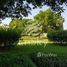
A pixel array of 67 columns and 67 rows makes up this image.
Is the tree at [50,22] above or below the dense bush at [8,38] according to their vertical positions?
above

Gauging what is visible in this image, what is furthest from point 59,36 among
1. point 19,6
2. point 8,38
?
point 19,6

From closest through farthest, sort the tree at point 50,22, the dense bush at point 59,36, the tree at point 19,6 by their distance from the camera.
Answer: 1. the tree at point 19,6
2. the dense bush at point 59,36
3. the tree at point 50,22

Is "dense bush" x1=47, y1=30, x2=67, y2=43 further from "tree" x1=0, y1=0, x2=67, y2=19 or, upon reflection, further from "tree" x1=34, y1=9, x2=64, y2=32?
"tree" x1=34, y1=9, x2=64, y2=32

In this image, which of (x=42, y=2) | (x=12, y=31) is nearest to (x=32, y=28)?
(x=12, y=31)

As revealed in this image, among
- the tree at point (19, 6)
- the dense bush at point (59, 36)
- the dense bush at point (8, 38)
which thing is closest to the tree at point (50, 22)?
the dense bush at point (59, 36)

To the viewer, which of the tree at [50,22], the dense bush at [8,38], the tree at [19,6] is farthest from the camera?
the tree at [50,22]

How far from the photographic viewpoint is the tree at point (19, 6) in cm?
957

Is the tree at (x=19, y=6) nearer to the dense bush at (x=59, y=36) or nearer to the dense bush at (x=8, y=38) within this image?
the dense bush at (x=8, y=38)

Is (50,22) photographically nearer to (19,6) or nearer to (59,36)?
(59,36)

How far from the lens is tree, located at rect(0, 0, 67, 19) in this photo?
31.4 feet

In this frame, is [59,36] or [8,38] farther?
[59,36]

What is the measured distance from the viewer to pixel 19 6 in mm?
11125

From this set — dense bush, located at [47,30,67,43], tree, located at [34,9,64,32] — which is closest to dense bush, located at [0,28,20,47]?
dense bush, located at [47,30,67,43]

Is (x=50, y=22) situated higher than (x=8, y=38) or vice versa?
(x=50, y=22)
